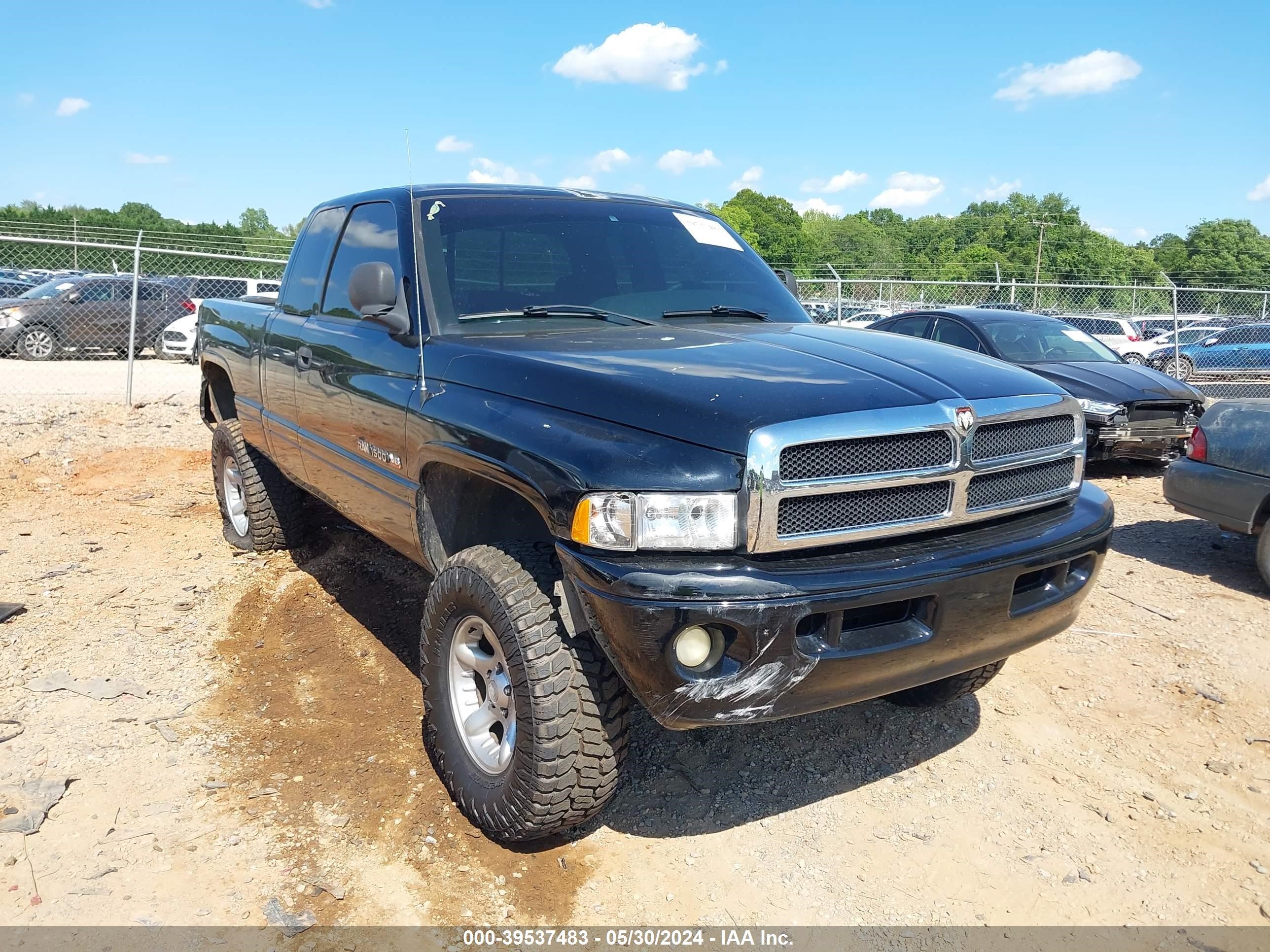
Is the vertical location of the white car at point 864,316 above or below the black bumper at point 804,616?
above

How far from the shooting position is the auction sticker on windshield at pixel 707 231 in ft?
13.2

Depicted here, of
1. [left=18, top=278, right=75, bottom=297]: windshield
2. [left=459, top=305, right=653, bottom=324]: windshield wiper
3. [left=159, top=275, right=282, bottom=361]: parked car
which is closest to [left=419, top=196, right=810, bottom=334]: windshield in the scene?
[left=459, top=305, right=653, bottom=324]: windshield wiper

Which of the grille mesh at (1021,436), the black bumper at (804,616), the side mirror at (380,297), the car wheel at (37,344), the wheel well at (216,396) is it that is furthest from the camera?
the car wheel at (37,344)

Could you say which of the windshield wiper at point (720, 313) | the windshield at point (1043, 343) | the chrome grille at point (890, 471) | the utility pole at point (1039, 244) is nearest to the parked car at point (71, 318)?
the windshield at point (1043, 343)

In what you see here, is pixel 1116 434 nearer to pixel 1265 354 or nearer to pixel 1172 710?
pixel 1172 710

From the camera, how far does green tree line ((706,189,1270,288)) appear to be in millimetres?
41875

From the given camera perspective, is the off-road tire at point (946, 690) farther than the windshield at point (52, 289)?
No

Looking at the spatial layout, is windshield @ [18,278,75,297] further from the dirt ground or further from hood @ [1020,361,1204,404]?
hood @ [1020,361,1204,404]

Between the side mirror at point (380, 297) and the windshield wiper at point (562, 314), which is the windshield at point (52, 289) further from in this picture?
the windshield wiper at point (562, 314)

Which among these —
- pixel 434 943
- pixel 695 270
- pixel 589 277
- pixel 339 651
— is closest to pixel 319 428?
pixel 339 651

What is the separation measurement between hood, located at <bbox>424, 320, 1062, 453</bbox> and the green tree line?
2479 centimetres

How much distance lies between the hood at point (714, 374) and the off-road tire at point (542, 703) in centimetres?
52

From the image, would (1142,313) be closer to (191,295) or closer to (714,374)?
(191,295)

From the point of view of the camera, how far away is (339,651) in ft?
14.1
